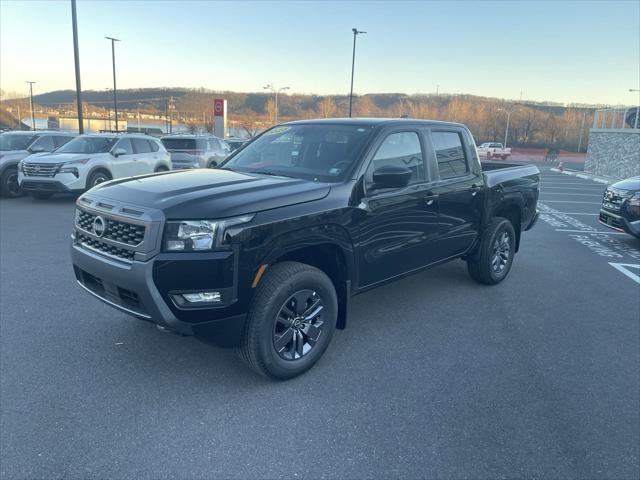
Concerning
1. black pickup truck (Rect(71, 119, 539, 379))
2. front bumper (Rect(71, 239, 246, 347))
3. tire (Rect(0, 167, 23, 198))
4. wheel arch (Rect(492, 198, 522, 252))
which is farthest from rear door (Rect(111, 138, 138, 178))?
front bumper (Rect(71, 239, 246, 347))

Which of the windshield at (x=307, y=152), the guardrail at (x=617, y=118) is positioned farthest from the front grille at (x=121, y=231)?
the guardrail at (x=617, y=118)

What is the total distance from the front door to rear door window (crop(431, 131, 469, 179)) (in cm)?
31

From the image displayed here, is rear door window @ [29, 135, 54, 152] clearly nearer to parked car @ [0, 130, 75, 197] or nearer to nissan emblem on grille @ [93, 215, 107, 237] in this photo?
parked car @ [0, 130, 75, 197]

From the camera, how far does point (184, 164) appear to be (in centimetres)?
1560

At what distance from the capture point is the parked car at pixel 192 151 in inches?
617

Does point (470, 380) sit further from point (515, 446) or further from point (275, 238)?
point (275, 238)

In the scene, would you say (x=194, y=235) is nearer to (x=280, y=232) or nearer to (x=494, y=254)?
(x=280, y=232)

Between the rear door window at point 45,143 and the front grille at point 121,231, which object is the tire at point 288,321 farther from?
the rear door window at point 45,143

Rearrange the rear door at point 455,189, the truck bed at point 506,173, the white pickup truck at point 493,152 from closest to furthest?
the rear door at point 455,189, the truck bed at point 506,173, the white pickup truck at point 493,152

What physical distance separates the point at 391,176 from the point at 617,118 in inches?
1097

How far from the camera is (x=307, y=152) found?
4.31 metres

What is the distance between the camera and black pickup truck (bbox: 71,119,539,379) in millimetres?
2986

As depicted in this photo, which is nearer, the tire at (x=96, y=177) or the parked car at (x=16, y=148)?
the tire at (x=96, y=177)

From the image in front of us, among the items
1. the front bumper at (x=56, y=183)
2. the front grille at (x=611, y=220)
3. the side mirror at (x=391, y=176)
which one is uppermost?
the side mirror at (x=391, y=176)
